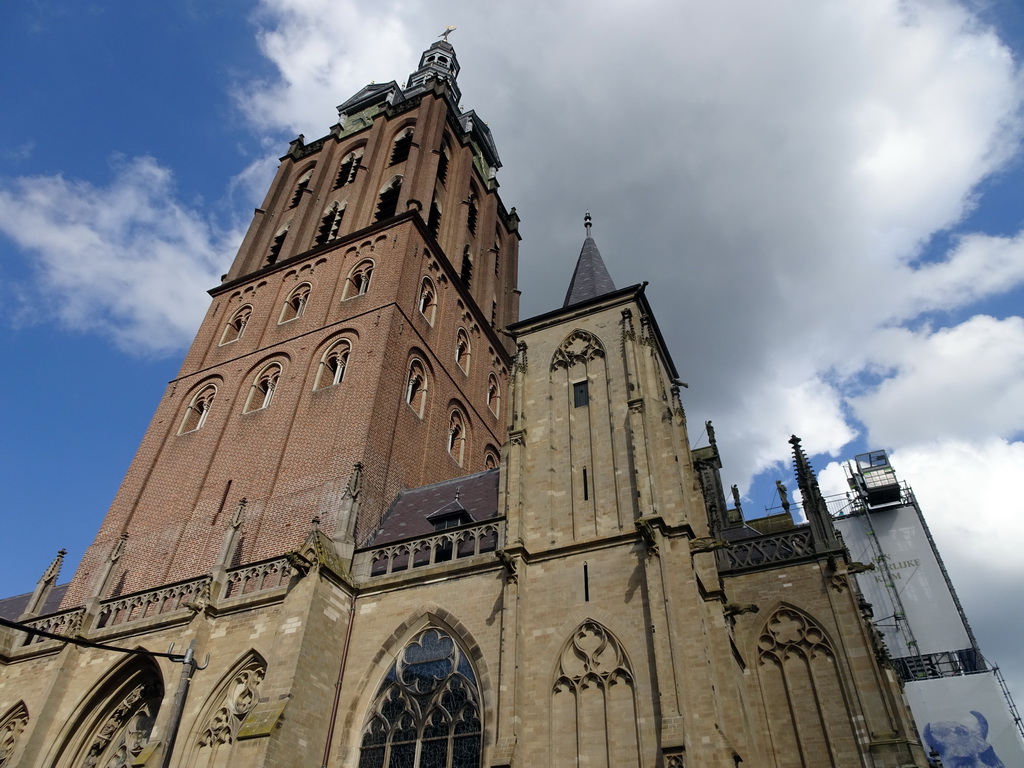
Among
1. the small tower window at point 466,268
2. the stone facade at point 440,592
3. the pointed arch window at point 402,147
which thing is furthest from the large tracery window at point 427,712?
the pointed arch window at point 402,147

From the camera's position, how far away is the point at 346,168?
3522 cm

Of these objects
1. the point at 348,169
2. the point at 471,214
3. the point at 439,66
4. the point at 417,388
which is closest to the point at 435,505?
the point at 417,388

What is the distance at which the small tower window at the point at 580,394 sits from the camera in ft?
57.8

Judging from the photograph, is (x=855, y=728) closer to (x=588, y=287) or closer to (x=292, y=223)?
(x=588, y=287)

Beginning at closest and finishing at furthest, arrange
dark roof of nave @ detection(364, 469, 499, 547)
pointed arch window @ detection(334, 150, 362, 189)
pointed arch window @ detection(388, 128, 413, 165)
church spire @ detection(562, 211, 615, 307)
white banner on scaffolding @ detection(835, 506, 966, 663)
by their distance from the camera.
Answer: dark roof of nave @ detection(364, 469, 499, 547), church spire @ detection(562, 211, 615, 307), white banner on scaffolding @ detection(835, 506, 966, 663), pointed arch window @ detection(388, 128, 413, 165), pointed arch window @ detection(334, 150, 362, 189)

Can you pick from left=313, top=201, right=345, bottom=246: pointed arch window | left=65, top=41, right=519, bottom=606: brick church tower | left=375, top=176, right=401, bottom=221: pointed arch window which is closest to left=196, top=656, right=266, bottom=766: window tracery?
left=65, top=41, right=519, bottom=606: brick church tower

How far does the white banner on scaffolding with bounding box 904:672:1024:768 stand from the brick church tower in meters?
17.8

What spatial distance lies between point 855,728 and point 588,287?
11970 mm

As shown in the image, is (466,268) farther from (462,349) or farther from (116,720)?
(116,720)

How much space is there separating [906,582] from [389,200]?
27.2 m

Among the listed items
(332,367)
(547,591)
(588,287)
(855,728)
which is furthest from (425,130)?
(855,728)

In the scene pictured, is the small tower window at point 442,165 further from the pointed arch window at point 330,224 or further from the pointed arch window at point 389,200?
the pointed arch window at point 330,224

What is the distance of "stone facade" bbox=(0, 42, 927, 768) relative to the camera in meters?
13.0

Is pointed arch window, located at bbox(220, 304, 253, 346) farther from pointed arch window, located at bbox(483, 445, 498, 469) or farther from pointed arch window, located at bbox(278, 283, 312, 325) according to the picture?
pointed arch window, located at bbox(483, 445, 498, 469)
